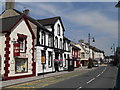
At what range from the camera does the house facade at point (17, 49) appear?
19391 mm

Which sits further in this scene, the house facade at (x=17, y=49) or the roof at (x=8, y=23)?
the roof at (x=8, y=23)

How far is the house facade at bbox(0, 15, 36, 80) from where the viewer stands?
63.6ft

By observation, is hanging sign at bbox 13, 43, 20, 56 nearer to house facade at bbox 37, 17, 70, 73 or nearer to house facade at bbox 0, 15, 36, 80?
house facade at bbox 0, 15, 36, 80

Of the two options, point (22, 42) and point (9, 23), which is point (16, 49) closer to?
point (22, 42)

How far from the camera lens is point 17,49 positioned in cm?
2008

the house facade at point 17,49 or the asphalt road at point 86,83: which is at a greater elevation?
the house facade at point 17,49

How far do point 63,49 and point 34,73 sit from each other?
503 inches

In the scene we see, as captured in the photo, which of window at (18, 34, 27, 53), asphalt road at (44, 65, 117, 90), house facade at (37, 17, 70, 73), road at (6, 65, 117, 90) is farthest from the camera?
house facade at (37, 17, 70, 73)

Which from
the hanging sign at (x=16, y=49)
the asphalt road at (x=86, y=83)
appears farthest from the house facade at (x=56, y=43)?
the asphalt road at (x=86, y=83)

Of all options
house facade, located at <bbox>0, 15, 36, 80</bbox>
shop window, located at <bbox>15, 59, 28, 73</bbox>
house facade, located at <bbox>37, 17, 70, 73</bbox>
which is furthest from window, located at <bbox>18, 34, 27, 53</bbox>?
house facade, located at <bbox>37, 17, 70, 73</bbox>

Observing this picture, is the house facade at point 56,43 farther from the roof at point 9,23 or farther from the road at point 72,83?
the road at point 72,83

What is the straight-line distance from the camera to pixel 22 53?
21.6 meters

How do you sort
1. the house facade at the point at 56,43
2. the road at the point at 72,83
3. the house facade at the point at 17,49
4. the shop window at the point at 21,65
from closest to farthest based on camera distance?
the road at the point at 72,83 → the house facade at the point at 17,49 → the shop window at the point at 21,65 → the house facade at the point at 56,43

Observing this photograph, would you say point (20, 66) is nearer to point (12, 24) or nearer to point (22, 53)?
point (22, 53)
